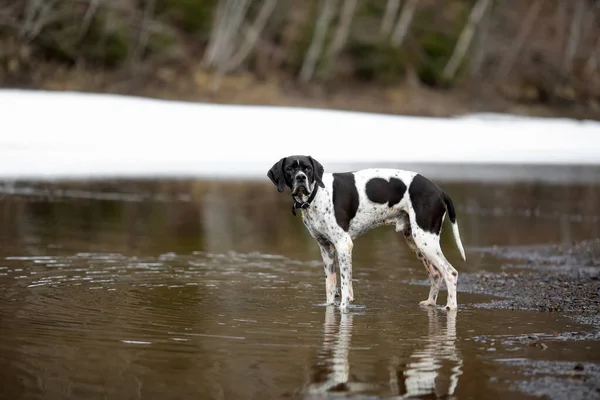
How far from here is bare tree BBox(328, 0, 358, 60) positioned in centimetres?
4851

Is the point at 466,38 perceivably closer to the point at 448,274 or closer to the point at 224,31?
the point at 224,31

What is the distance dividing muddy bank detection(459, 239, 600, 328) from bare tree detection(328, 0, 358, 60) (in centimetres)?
3393

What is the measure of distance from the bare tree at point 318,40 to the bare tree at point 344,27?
55cm

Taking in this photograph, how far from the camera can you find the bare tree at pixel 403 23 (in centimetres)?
5042

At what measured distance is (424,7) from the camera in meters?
53.8

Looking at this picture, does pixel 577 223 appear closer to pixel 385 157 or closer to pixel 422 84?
pixel 385 157

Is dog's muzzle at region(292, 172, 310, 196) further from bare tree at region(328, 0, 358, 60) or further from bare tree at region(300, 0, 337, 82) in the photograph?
bare tree at region(328, 0, 358, 60)

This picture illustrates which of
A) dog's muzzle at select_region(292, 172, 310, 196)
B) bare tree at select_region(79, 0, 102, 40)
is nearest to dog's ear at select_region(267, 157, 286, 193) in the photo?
dog's muzzle at select_region(292, 172, 310, 196)

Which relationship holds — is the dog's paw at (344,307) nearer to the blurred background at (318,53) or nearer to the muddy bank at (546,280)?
the muddy bank at (546,280)

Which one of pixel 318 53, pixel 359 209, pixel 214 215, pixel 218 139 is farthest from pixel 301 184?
pixel 318 53

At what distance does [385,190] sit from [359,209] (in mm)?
306

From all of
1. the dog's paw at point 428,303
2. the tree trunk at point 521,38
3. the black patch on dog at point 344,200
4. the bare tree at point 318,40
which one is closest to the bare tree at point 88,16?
the bare tree at point 318,40

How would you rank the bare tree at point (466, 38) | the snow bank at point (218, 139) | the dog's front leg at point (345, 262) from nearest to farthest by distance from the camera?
the dog's front leg at point (345, 262) → the snow bank at point (218, 139) → the bare tree at point (466, 38)

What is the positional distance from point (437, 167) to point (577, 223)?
1189cm
